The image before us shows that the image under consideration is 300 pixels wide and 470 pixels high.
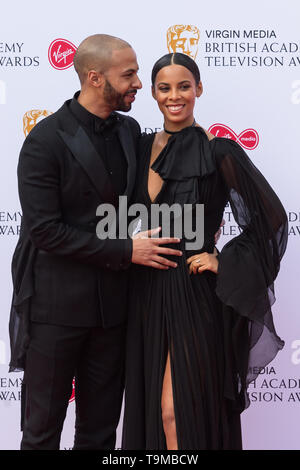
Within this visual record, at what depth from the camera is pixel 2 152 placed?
304 centimetres

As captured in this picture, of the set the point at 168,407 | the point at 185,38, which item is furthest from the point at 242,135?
the point at 168,407

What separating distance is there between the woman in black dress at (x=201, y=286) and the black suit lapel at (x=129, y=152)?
5 centimetres

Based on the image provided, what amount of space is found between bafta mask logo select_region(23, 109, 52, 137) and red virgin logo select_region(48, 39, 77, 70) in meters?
0.21

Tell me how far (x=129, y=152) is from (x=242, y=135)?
0.86 m

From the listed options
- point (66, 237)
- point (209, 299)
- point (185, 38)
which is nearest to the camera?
point (66, 237)

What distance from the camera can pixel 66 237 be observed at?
2.20m

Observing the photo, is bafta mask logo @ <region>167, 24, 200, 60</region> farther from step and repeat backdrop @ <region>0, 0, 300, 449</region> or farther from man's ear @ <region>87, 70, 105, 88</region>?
man's ear @ <region>87, 70, 105, 88</region>

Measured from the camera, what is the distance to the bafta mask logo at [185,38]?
292cm

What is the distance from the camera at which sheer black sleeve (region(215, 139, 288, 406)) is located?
2.22 m

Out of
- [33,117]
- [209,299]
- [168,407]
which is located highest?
[33,117]

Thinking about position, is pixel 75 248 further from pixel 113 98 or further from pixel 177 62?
pixel 177 62

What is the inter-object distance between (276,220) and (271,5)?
1.18 metres

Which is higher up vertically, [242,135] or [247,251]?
[242,135]

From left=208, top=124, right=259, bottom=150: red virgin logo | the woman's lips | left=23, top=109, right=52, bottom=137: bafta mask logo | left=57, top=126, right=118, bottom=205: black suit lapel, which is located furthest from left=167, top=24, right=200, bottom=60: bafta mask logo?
left=57, top=126, right=118, bottom=205: black suit lapel
